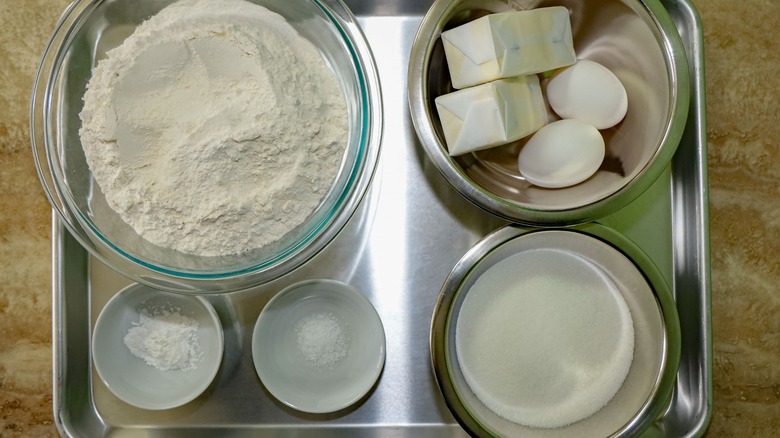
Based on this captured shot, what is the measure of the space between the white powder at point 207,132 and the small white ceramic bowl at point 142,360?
0.17m

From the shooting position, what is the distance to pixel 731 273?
1049 millimetres

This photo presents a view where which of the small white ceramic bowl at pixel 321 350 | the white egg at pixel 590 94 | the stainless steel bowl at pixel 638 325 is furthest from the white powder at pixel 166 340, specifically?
the white egg at pixel 590 94

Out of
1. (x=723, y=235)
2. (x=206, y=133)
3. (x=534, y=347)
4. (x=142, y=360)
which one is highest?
(x=206, y=133)

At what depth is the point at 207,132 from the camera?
0.79m

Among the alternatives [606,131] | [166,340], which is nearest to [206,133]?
[166,340]

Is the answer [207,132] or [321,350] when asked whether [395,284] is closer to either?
[321,350]

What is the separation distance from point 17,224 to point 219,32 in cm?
55

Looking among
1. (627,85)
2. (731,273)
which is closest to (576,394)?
(731,273)

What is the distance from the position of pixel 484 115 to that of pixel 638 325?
1.38 ft

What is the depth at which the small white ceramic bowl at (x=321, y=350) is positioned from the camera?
3.13ft

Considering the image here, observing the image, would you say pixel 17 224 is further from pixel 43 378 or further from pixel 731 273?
pixel 731 273

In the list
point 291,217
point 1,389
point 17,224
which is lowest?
point 1,389

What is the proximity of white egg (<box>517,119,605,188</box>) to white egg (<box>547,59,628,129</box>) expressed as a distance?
2 centimetres

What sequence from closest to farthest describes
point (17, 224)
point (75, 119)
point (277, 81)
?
1. point (277, 81)
2. point (75, 119)
3. point (17, 224)
